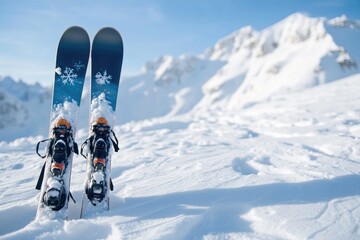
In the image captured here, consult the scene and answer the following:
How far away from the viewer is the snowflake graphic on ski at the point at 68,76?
3.57 m

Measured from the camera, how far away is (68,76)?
362 centimetres

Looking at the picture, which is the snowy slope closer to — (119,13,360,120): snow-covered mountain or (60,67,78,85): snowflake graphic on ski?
(60,67,78,85): snowflake graphic on ski

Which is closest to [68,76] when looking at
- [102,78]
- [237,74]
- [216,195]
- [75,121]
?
[102,78]

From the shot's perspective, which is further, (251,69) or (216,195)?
(251,69)

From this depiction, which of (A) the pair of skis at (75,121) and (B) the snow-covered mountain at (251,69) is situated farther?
(B) the snow-covered mountain at (251,69)

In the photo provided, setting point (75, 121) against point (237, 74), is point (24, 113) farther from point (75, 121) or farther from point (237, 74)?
point (75, 121)

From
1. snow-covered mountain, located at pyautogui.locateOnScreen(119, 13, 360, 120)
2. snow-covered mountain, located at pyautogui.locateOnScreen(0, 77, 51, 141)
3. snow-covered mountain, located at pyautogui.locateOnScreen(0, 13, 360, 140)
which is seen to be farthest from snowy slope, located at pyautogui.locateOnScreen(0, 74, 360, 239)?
snow-covered mountain, located at pyautogui.locateOnScreen(0, 77, 51, 141)

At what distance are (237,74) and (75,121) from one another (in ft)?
252

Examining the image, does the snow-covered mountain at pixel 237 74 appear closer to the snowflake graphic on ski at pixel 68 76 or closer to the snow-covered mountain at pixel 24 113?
the snow-covered mountain at pixel 24 113

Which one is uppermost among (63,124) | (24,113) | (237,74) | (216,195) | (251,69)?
(24,113)

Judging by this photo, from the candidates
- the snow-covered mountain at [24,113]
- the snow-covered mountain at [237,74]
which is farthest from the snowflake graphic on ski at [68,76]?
the snow-covered mountain at [24,113]

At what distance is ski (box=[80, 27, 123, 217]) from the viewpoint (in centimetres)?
242

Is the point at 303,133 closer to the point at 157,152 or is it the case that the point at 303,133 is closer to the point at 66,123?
the point at 157,152

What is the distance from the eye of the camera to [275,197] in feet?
7.52
